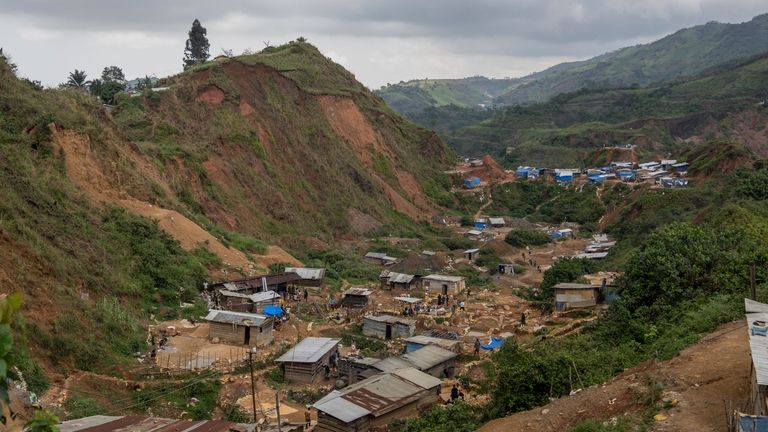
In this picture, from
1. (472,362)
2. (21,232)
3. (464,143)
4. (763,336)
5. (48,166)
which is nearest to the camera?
(763,336)

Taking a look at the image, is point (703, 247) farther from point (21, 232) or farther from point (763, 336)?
point (21, 232)

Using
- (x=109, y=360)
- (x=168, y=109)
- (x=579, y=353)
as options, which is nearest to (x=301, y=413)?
(x=109, y=360)

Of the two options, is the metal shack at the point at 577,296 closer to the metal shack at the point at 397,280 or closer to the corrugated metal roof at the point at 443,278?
the corrugated metal roof at the point at 443,278

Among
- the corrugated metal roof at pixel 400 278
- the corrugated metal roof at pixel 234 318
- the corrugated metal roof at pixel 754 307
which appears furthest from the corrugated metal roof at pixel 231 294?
the corrugated metal roof at pixel 754 307

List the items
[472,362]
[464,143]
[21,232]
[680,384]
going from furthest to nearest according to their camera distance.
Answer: [464,143], [472,362], [21,232], [680,384]

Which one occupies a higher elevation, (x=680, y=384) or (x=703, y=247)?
(x=703, y=247)

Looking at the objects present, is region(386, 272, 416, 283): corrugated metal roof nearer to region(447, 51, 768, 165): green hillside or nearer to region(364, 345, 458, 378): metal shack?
region(364, 345, 458, 378): metal shack

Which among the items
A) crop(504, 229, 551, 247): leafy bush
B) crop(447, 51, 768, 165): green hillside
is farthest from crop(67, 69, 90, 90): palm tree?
crop(447, 51, 768, 165): green hillside
